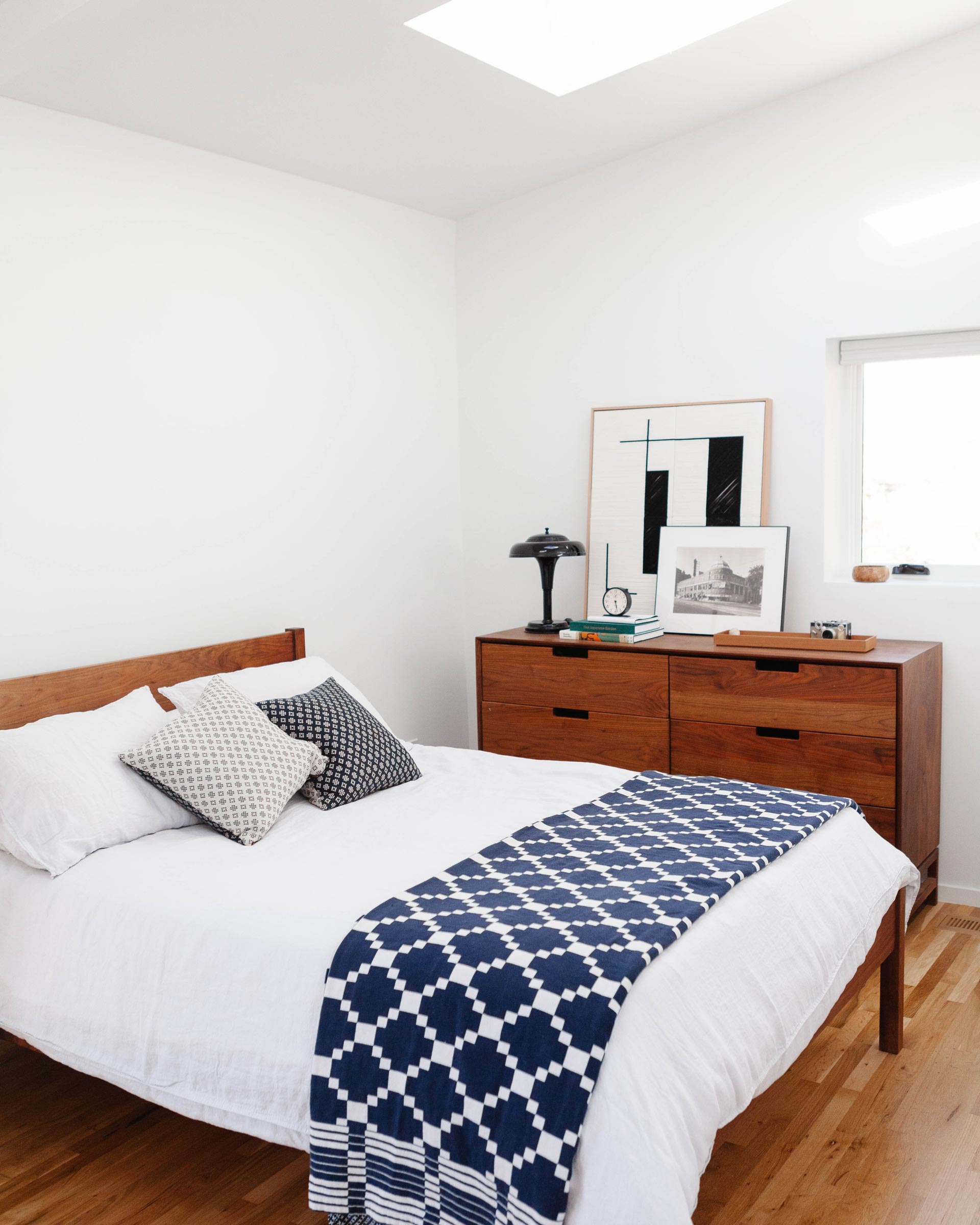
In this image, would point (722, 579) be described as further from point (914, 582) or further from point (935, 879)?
point (935, 879)

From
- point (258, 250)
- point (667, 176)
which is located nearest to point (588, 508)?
point (667, 176)

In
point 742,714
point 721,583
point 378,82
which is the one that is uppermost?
point 378,82

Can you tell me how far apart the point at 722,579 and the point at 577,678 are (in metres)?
0.64

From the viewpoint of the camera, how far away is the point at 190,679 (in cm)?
325

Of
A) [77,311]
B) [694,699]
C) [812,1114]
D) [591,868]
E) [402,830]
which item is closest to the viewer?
[591,868]

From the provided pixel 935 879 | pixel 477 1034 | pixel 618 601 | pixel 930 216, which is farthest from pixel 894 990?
pixel 930 216

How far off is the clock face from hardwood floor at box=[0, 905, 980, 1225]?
1.70 metres

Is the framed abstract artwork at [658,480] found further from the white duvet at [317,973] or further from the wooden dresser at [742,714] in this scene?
the white duvet at [317,973]

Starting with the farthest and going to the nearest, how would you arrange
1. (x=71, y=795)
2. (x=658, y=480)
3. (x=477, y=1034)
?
(x=658, y=480)
(x=71, y=795)
(x=477, y=1034)

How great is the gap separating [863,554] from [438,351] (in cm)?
186

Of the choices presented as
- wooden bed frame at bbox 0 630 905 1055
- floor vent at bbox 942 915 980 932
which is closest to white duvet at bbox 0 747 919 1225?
wooden bed frame at bbox 0 630 905 1055

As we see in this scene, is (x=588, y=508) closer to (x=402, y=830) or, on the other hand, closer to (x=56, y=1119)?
(x=402, y=830)

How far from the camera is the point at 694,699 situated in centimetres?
349

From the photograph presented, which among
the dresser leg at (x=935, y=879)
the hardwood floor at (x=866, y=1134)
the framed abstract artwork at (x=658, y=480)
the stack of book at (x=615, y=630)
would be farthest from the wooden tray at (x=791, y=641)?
the hardwood floor at (x=866, y=1134)
